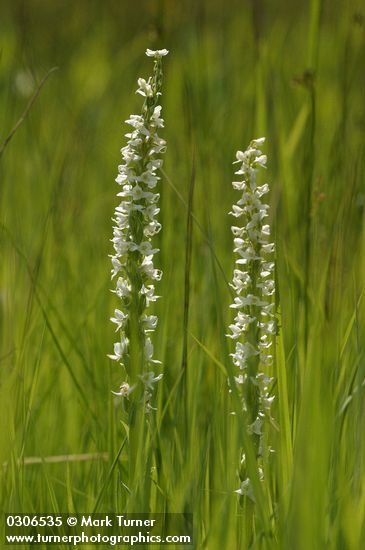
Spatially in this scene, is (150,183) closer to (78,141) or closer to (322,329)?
(322,329)

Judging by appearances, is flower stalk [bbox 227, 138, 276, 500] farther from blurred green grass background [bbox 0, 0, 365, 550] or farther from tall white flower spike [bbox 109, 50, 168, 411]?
tall white flower spike [bbox 109, 50, 168, 411]

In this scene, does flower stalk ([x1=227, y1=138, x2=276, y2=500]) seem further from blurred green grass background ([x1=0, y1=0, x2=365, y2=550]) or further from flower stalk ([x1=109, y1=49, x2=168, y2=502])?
flower stalk ([x1=109, y1=49, x2=168, y2=502])

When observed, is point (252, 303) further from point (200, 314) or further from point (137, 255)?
point (200, 314)

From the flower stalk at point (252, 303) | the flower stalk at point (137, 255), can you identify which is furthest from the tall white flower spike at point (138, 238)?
the flower stalk at point (252, 303)

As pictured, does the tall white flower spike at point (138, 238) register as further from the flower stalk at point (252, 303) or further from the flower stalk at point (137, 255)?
the flower stalk at point (252, 303)

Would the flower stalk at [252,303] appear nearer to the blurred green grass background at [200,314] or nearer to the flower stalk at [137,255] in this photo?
the blurred green grass background at [200,314]

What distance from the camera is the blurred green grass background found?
Answer: 137 cm

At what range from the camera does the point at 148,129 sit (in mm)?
1452

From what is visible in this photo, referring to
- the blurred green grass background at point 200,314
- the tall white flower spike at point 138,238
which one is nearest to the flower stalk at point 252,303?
the blurred green grass background at point 200,314

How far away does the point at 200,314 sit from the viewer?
7.21 feet

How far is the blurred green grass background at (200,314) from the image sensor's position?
1371 millimetres

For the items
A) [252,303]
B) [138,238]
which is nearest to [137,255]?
[138,238]

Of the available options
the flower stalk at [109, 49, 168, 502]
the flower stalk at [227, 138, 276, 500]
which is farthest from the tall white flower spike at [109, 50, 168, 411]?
the flower stalk at [227, 138, 276, 500]

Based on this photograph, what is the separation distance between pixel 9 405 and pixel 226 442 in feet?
1.31
